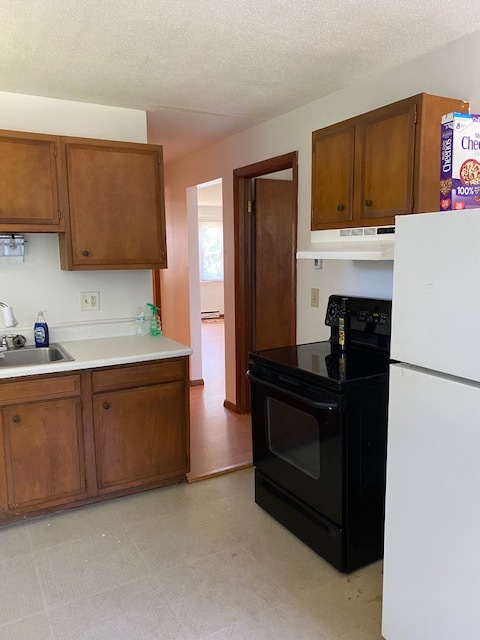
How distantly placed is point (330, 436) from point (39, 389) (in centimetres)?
148

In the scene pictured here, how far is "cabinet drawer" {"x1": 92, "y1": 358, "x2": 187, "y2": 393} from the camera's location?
2.60 m

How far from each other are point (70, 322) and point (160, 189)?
1023mm

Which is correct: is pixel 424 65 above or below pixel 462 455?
above

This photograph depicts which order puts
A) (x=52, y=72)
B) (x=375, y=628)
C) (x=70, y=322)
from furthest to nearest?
(x=70, y=322) < (x=52, y=72) < (x=375, y=628)

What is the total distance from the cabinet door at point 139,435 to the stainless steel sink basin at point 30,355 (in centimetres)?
44

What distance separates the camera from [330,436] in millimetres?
2061

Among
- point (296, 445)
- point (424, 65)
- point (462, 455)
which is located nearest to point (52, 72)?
point (424, 65)

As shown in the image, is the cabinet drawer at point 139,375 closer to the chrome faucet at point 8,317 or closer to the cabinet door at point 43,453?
the cabinet door at point 43,453

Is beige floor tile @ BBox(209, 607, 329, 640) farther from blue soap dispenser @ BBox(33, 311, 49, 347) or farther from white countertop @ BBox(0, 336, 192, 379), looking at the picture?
blue soap dispenser @ BBox(33, 311, 49, 347)

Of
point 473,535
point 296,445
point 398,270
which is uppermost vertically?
point 398,270

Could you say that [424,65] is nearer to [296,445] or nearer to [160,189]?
Result: [160,189]

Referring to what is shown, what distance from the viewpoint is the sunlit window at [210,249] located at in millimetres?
9594

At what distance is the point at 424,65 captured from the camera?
88.9 inches

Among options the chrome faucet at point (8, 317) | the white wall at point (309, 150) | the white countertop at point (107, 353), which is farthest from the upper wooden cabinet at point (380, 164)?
the chrome faucet at point (8, 317)
